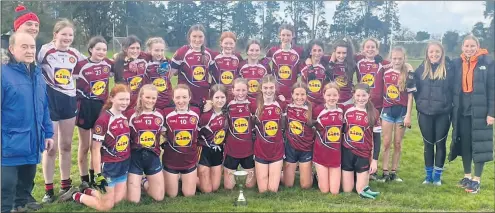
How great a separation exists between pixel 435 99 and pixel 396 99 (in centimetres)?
44

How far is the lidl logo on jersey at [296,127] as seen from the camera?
477cm

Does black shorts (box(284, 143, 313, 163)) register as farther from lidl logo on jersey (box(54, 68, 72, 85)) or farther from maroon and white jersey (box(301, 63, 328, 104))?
lidl logo on jersey (box(54, 68, 72, 85))

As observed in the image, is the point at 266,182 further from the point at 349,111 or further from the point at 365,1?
the point at 365,1

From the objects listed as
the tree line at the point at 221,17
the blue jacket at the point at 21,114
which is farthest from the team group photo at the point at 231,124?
the tree line at the point at 221,17

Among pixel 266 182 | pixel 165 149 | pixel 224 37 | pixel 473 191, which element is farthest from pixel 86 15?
pixel 473 191

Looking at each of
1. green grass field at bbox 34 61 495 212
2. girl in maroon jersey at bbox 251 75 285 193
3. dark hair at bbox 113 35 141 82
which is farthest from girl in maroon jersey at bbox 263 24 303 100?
dark hair at bbox 113 35 141 82

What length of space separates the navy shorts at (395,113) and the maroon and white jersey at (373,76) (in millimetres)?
114

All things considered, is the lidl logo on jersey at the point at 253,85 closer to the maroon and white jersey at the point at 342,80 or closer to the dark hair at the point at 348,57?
the maroon and white jersey at the point at 342,80

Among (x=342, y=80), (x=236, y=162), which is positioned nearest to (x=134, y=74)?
(x=236, y=162)

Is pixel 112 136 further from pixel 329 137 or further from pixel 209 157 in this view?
pixel 329 137

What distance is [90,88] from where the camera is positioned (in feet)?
14.9

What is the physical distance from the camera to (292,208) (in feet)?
13.4

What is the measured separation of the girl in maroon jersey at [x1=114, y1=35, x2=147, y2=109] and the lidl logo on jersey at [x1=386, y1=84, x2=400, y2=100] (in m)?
2.87

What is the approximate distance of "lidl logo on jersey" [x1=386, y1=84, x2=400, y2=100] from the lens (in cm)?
517
